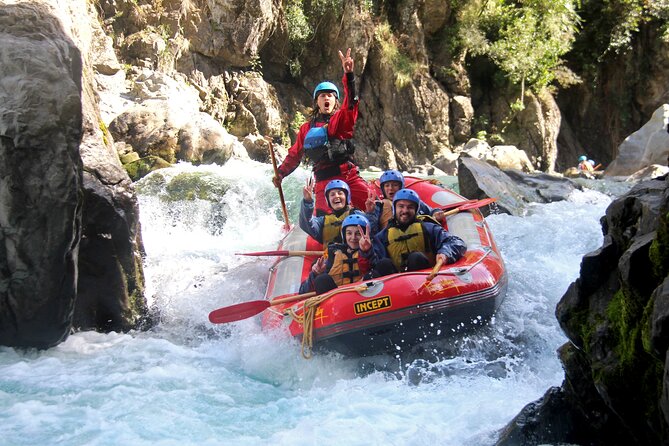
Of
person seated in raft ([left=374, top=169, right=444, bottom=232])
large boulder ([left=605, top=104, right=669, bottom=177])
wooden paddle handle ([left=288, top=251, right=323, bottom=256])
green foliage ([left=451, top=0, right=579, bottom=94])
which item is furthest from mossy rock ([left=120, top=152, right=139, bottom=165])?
large boulder ([left=605, top=104, right=669, bottom=177])

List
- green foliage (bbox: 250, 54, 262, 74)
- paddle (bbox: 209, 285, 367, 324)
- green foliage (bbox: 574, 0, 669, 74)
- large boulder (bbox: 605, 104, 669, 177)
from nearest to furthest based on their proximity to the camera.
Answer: paddle (bbox: 209, 285, 367, 324) < large boulder (bbox: 605, 104, 669, 177) < green foliage (bbox: 250, 54, 262, 74) < green foliage (bbox: 574, 0, 669, 74)

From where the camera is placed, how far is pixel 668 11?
16.9 metres

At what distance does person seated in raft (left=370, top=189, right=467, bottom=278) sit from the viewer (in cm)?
434

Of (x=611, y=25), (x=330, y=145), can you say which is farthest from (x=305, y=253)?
(x=611, y=25)

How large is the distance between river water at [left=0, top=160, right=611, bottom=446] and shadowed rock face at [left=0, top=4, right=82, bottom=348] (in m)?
0.37

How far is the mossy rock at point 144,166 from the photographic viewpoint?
869 centimetres

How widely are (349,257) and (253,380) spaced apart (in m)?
1.10

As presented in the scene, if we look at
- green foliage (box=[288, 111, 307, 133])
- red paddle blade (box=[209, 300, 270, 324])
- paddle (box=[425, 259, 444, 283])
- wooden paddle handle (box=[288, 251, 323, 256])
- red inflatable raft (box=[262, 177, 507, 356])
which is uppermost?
paddle (box=[425, 259, 444, 283])

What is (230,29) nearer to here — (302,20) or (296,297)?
(302,20)

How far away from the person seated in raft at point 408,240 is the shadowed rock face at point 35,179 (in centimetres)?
205

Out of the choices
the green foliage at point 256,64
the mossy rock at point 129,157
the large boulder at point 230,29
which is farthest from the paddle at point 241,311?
the green foliage at point 256,64

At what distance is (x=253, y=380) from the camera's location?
387cm

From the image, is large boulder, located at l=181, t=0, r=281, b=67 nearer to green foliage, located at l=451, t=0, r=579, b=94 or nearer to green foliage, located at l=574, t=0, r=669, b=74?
green foliage, located at l=451, t=0, r=579, b=94

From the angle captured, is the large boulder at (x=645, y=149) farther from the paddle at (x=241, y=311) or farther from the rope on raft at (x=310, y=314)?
the paddle at (x=241, y=311)
